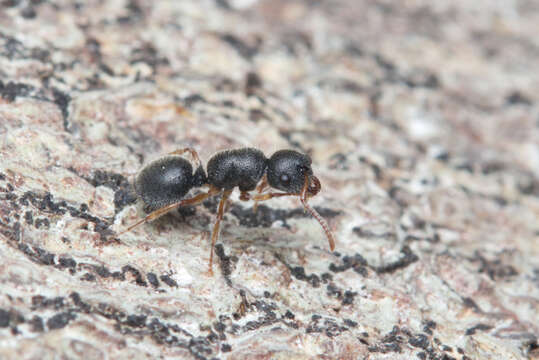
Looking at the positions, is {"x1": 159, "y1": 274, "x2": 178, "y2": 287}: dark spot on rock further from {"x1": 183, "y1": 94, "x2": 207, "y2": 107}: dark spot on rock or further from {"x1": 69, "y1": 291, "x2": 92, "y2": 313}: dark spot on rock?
{"x1": 183, "y1": 94, "x2": 207, "y2": 107}: dark spot on rock

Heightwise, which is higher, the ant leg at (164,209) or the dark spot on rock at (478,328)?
the ant leg at (164,209)

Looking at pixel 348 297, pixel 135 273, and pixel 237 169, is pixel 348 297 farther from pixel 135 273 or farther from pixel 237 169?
pixel 135 273

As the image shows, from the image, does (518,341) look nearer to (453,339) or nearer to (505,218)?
(453,339)

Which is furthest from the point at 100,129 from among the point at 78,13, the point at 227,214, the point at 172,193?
the point at 78,13

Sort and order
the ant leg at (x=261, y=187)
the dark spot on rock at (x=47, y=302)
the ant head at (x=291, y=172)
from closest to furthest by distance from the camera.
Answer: the dark spot on rock at (x=47, y=302)
the ant head at (x=291, y=172)
the ant leg at (x=261, y=187)

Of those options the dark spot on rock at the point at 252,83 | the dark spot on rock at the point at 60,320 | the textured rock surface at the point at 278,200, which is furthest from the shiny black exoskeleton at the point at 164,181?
the dark spot on rock at the point at 252,83

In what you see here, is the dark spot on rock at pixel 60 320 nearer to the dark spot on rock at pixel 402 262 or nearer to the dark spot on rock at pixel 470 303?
the dark spot on rock at pixel 402 262

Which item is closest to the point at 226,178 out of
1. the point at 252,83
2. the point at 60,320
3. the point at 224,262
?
the point at 224,262

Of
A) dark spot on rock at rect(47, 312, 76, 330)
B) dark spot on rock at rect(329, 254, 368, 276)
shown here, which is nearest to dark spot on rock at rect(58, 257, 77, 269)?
dark spot on rock at rect(47, 312, 76, 330)
